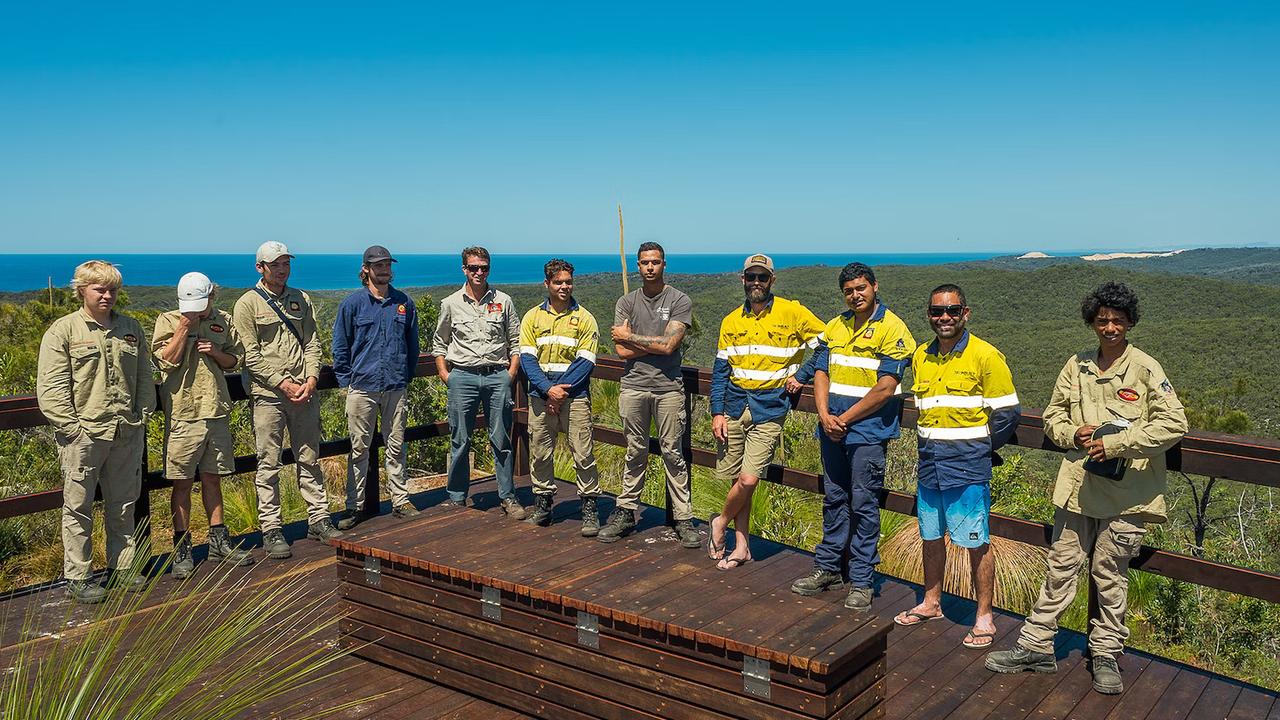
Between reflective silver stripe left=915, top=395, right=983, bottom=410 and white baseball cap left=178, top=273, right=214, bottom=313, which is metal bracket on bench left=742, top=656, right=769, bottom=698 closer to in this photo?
reflective silver stripe left=915, top=395, right=983, bottom=410

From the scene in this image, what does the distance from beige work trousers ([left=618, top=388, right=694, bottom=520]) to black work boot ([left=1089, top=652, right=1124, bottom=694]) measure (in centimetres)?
221

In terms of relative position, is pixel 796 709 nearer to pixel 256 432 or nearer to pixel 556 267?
pixel 556 267

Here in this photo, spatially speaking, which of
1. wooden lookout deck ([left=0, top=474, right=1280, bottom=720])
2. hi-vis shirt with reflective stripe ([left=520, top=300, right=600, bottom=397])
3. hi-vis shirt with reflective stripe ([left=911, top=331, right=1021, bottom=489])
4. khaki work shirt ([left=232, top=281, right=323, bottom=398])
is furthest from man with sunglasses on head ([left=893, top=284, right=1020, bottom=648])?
khaki work shirt ([left=232, top=281, right=323, bottom=398])

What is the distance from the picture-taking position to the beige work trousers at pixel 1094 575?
3.73 metres

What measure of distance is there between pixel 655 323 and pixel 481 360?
120cm

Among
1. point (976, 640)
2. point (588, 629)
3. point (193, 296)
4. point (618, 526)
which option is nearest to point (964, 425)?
point (976, 640)

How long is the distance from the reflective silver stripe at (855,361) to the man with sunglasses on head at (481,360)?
2.06m

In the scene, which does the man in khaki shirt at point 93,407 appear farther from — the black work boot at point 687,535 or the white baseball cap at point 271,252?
the black work boot at point 687,535

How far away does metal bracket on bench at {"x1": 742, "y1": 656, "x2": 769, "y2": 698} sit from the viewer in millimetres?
3006

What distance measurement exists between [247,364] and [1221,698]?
505 centimetres

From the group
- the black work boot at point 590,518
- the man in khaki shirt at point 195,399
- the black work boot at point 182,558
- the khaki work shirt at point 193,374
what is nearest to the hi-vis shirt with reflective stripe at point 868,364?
the black work boot at point 590,518

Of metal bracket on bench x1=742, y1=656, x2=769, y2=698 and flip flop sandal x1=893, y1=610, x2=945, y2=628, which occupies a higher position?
metal bracket on bench x1=742, y1=656, x2=769, y2=698

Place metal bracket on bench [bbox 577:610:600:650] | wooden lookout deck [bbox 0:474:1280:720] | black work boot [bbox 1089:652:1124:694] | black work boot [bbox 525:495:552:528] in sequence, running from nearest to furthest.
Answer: wooden lookout deck [bbox 0:474:1280:720] < metal bracket on bench [bbox 577:610:600:650] < black work boot [bbox 1089:652:1124:694] < black work boot [bbox 525:495:552:528]

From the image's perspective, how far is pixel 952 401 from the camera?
4082 mm
